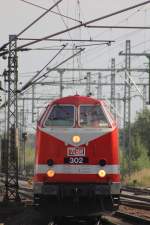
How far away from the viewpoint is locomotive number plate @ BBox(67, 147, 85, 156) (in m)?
18.4

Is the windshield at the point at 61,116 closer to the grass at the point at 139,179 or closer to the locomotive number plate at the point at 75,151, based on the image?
the locomotive number plate at the point at 75,151

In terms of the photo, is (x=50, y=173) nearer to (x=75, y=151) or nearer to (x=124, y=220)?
(x=75, y=151)

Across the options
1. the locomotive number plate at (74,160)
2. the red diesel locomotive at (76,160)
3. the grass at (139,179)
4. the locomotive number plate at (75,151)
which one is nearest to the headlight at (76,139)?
the red diesel locomotive at (76,160)

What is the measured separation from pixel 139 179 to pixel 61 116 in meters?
45.2

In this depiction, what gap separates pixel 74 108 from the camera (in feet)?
62.4

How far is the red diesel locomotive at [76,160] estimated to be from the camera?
18.0m

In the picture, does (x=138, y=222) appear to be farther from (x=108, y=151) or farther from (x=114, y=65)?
(x=114, y=65)

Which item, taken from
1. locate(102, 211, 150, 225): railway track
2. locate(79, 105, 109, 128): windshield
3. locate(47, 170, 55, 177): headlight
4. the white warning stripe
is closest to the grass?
locate(102, 211, 150, 225): railway track

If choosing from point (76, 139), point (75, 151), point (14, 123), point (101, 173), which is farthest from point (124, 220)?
point (14, 123)

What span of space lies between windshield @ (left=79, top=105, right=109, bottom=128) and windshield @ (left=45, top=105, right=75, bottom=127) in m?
0.29

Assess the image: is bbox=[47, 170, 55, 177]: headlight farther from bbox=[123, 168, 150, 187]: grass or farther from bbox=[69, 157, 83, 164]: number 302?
bbox=[123, 168, 150, 187]: grass

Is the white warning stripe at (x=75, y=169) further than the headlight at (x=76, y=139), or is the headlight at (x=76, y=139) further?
the headlight at (x=76, y=139)

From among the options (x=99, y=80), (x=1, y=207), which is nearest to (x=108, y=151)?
(x=1, y=207)

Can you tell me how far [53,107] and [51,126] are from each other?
0.61 metres
